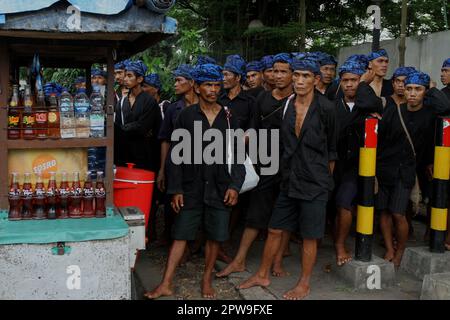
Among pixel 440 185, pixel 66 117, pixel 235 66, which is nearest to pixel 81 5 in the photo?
pixel 66 117

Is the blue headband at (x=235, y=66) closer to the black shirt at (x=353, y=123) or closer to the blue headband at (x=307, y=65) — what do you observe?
the black shirt at (x=353, y=123)

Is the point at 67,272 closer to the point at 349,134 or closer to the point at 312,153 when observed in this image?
the point at 312,153

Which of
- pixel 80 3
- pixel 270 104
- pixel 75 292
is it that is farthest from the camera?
pixel 270 104

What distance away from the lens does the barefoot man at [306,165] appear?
159 inches

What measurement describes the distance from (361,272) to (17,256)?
277cm

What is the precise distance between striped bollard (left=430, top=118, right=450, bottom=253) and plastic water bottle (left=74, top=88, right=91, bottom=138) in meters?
3.08

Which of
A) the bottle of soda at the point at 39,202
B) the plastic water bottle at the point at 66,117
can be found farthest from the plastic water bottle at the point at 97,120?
the bottle of soda at the point at 39,202

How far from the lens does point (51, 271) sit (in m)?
3.45

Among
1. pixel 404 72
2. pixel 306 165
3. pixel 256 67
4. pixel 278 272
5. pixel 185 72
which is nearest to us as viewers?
pixel 306 165

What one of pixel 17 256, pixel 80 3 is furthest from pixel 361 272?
pixel 80 3

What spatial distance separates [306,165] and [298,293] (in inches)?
42.1

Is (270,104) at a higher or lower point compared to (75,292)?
higher

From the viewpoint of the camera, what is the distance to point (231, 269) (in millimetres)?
4816

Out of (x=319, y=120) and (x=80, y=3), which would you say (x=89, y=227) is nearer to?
(x=80, y=3)
